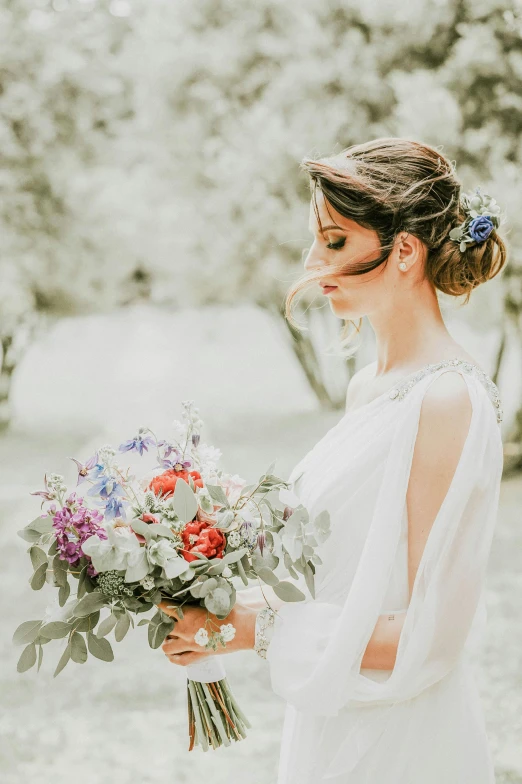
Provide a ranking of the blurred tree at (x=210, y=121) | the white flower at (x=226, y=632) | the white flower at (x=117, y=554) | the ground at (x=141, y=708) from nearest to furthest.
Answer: the white flower at (x=117, y=554)
the white flower at (x=226, y=632)
the ground at (x=141, y=708)
the blurred tree at (x=210, y=121)

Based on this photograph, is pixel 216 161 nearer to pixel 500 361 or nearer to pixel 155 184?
pixel 155 184

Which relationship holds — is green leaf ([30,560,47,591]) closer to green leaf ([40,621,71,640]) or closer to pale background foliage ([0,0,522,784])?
green leaf ([40,621,71,640])

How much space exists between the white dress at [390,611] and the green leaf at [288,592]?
37 millimetres

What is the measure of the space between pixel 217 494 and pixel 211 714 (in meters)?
0.40

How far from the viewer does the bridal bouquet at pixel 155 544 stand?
39.6 inches

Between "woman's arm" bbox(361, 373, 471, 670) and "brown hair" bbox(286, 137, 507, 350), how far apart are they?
0.65ft

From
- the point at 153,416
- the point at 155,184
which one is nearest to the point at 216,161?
the point at 155,184

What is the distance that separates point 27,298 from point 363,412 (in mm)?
3680

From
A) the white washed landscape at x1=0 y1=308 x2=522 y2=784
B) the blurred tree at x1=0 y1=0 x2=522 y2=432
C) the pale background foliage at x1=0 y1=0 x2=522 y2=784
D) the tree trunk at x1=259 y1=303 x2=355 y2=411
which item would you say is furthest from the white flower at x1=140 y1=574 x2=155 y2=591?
the tree trunk at x1=259 y1=303 x2=355 y2=411

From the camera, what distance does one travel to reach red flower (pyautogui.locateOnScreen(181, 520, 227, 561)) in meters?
1.02

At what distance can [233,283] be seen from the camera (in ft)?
15.2

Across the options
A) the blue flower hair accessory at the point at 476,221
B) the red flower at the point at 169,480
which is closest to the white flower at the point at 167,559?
the red flower at the point at 169,480

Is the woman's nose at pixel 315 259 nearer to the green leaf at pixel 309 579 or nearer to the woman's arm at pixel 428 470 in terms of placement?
the woman's arm at pixel 428 470

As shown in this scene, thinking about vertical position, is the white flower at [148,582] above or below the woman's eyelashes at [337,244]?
below
